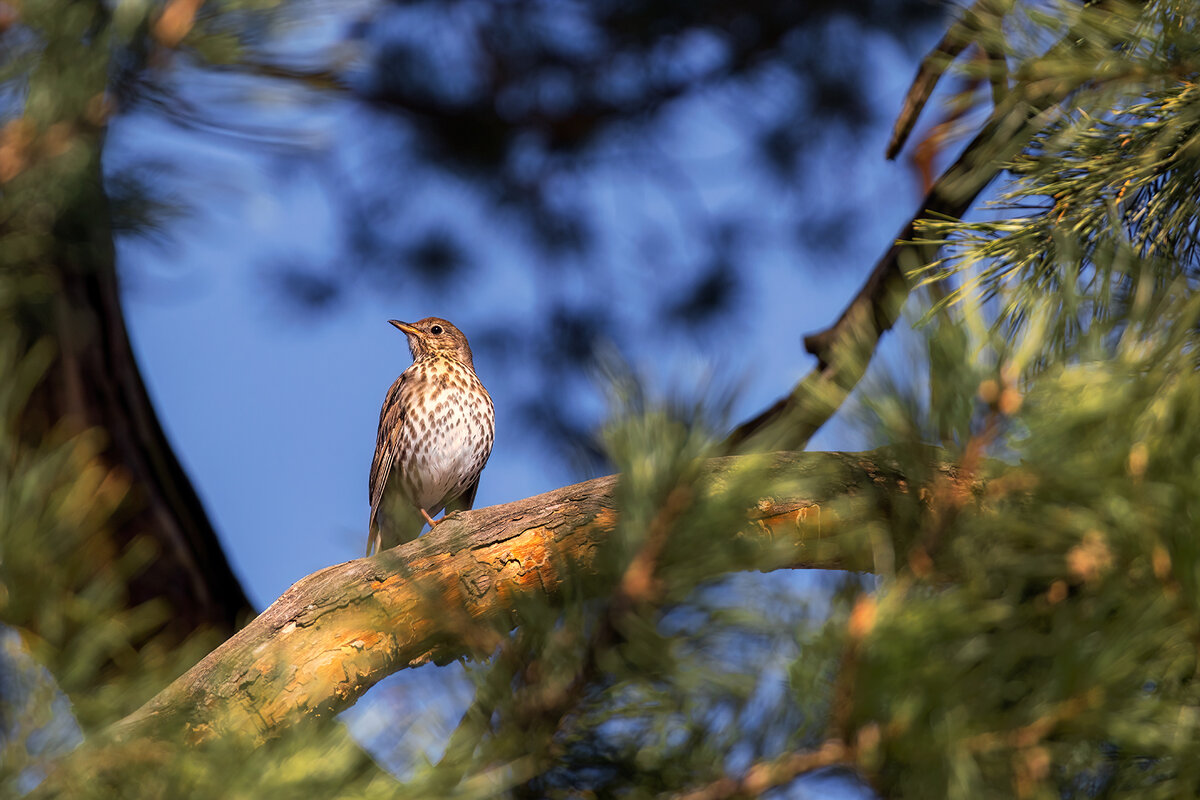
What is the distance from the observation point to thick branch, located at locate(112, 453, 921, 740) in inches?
51.2

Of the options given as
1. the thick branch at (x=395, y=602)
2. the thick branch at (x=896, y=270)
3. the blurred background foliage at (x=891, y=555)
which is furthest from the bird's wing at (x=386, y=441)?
the blurred background foliage at (x=891, y=555)

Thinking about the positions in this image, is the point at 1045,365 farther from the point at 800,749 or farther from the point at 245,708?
the point at 245,708

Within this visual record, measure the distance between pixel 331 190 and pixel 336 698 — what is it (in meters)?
3.72

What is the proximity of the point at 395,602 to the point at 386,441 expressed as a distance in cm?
212

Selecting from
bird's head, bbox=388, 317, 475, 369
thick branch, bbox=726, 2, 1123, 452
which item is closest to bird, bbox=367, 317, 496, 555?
bird's head, bbox=388, 317, 475, 369

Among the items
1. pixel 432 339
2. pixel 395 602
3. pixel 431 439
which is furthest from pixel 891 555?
pixel 432 339

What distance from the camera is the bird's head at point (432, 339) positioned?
13.4 ft

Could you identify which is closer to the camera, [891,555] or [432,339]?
[891,555]

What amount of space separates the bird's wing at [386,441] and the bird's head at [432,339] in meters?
0.23

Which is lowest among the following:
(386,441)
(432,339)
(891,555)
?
(891,555)

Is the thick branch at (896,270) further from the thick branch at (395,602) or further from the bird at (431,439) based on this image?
the bird at (431,439)

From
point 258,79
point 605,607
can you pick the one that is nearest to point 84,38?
point 258,79

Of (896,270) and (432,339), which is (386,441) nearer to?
(432,339)

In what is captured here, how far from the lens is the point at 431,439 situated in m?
3.55
